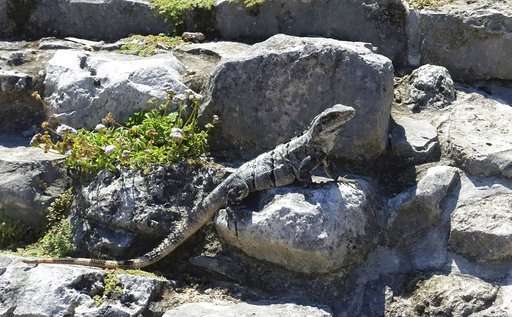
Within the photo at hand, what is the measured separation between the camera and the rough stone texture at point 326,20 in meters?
8.37

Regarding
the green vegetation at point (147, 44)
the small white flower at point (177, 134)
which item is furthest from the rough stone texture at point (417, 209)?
the green vegetation at point (147, 44)

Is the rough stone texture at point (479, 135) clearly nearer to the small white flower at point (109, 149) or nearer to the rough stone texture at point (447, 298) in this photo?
the rough stone texture at point (447, 298)

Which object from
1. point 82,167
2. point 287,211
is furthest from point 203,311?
point 82,167

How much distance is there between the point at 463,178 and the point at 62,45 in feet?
16.0

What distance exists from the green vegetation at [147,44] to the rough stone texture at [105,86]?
1.07 feet

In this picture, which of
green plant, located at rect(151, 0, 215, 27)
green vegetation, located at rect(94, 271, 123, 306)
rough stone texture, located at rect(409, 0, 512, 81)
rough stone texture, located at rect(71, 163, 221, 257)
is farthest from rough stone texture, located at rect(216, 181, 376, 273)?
green plant, located at rect(151, 0, 215, 27)

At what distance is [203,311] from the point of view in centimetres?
636

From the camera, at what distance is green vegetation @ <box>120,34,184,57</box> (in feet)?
28.9

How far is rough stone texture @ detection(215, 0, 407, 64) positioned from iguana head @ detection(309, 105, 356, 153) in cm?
190

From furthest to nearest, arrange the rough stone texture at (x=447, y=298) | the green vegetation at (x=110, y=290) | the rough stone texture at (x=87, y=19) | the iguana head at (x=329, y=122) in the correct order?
the rough stone texture at (x=87, y=19), the iguana head at (x=329, y=122), the green vegetation at (x=110, y=290), the rough stone texture at (x=447, y=298)

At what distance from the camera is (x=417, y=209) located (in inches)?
273

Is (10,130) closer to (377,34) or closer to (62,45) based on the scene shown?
(62,45)

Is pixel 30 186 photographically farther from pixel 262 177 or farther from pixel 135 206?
pixel 262 177

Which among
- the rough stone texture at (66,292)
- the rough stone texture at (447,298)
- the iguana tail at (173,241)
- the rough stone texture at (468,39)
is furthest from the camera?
the rough stone texture at (468,39)
